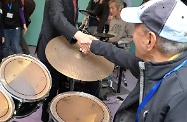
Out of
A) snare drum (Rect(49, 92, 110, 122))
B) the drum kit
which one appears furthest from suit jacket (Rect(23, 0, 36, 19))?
snare drum (Rect(49, 92, 110, 122))

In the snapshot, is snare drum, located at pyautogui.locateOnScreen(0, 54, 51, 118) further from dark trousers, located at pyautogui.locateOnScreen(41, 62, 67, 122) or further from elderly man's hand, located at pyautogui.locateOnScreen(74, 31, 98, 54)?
dark trousers, located at pyautogui.locateOnScreen(41, 62, 67, 122)

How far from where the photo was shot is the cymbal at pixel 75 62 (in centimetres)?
187

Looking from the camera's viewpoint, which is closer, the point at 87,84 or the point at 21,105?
the point at 21,105

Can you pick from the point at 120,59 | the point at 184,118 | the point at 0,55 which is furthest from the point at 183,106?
the point at 0,55

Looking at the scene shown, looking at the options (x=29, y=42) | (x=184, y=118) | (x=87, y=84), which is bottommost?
(x=29, y=42)

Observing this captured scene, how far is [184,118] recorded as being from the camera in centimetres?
90

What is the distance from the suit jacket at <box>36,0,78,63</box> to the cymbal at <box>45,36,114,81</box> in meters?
0.08

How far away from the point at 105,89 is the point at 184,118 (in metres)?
3.25

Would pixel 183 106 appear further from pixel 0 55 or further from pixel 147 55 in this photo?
pixel 0 55

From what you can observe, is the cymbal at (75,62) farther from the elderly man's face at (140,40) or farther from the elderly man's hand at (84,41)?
the elderly man's face at (140,40)

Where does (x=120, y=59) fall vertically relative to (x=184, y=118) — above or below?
below

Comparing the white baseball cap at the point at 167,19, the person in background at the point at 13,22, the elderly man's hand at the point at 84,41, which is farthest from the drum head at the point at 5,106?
the person in background at the point at 13,22

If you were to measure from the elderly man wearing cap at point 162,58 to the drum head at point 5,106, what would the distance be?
78 cm

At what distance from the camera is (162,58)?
110cm
